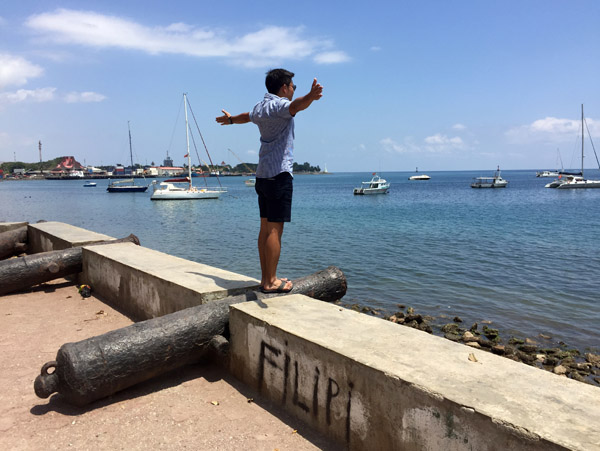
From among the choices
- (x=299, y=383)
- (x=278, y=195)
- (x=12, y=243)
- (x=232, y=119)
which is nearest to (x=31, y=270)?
(x=12, y=243)

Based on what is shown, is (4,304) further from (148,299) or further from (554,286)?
(554,286)

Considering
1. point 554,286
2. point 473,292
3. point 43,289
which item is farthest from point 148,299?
point 554,286

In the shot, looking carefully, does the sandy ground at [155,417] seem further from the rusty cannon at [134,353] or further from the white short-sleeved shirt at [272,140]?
the white short-sleeved shirt at [272,140]

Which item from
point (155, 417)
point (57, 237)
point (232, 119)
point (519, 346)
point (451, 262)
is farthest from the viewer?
point (451, 262)

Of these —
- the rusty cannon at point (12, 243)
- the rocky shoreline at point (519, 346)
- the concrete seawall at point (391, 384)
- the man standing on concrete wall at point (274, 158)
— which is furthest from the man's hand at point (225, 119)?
the rusty cannon at point (12, 243)

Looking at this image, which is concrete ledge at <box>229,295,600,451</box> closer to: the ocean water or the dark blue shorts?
the dark blue shorts

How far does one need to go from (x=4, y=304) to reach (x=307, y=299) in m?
5.08

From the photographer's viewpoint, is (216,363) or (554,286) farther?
(554,286)

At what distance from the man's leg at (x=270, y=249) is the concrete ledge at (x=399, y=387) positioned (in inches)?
22.8

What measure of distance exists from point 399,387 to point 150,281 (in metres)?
3.68

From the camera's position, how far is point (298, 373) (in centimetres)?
325

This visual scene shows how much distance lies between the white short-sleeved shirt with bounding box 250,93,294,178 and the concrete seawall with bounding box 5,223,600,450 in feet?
4.11

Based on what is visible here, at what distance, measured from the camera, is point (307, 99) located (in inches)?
144

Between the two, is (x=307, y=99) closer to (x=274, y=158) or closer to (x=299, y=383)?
(x=274, y=158)
